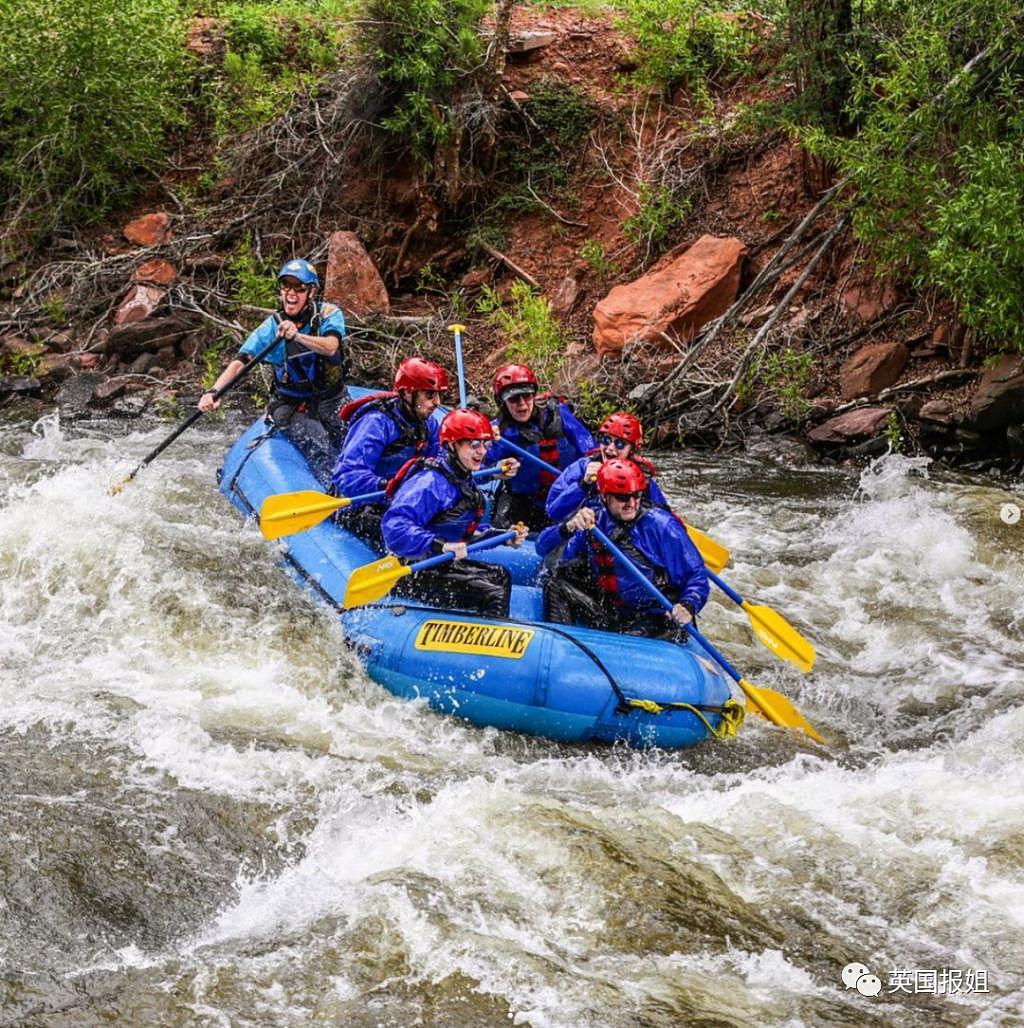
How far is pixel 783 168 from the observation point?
1149 centimetres

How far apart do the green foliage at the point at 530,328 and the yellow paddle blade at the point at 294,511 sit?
174 inches

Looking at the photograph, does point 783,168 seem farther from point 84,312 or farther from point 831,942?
point 831,942

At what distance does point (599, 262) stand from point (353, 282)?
89.7 inches

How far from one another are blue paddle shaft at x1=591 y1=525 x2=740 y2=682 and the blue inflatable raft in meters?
0.06

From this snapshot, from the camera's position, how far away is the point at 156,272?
1238cm

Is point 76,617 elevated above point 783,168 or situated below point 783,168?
below

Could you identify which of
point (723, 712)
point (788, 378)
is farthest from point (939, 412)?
point (723, 712)

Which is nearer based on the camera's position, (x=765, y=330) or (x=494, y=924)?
(x=494, y=924)

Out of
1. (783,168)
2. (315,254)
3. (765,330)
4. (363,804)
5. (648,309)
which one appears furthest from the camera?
(315,254)

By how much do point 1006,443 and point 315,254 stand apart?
6.71 m

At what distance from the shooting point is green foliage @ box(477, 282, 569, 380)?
10.4m

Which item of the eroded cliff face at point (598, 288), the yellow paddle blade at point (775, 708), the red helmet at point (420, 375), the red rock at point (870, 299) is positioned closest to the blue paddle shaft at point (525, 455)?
the red helmet at point (420, 375)

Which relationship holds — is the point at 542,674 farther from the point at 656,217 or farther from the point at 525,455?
the point at 656,217

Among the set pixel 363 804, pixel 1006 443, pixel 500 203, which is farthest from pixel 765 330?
pixel 363 804
